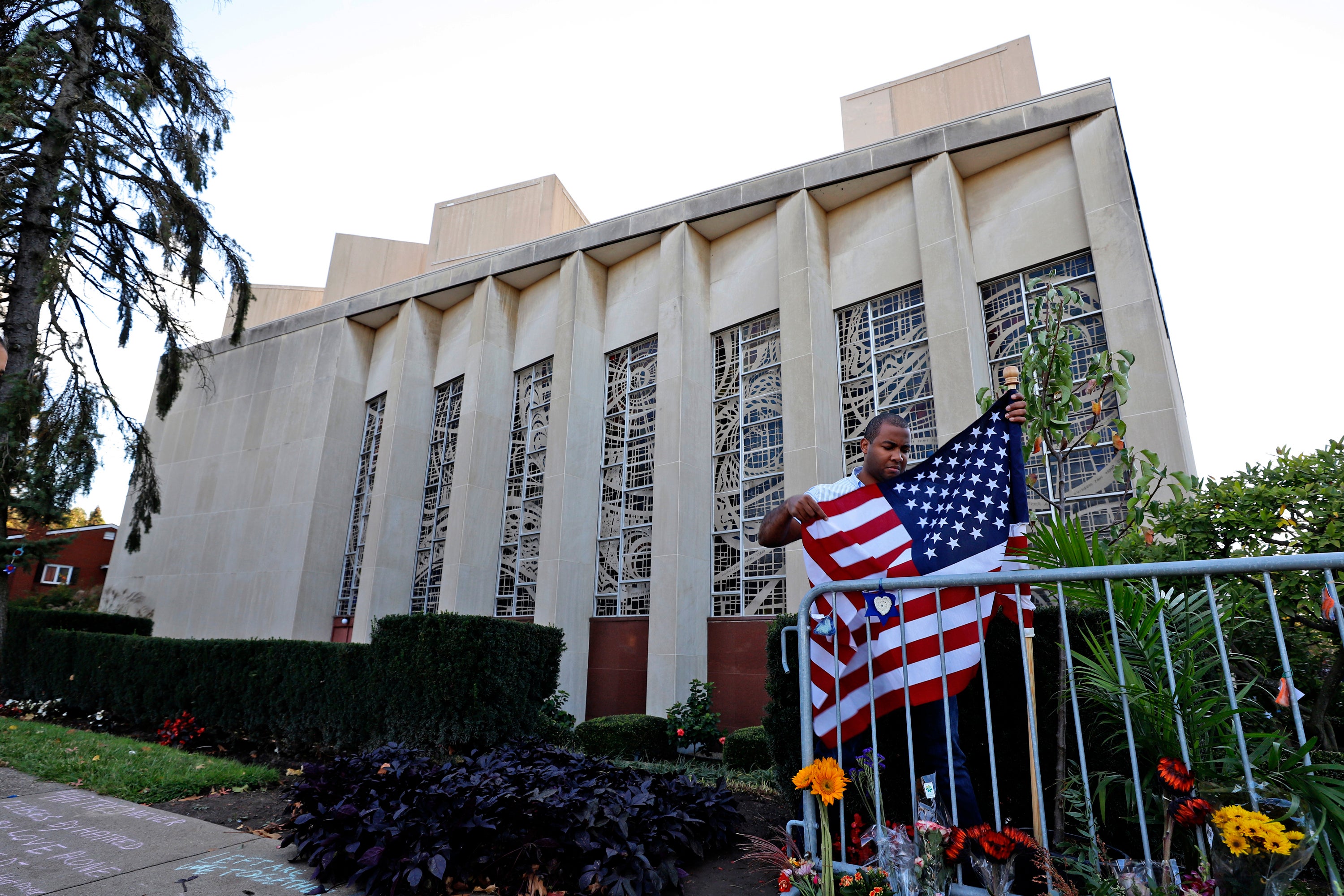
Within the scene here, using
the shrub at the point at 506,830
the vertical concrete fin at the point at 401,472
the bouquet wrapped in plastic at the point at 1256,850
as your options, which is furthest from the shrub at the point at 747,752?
the vertical concrete fin at the point at 401,472

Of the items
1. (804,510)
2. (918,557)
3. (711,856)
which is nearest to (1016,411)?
(918,557)

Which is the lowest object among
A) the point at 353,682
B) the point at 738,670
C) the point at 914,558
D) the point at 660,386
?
the point at 353,682

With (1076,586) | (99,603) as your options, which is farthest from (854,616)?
(99,603)

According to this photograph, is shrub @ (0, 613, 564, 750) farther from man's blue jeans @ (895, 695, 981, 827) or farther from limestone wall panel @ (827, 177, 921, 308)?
limestone wall panel @ (827, 177, 921, 308)

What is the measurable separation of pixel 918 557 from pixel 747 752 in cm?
565

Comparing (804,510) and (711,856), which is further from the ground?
(804,510)

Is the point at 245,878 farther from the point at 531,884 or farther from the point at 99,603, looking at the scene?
the point at 99,603

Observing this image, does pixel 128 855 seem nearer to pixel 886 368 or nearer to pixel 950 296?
pixel 886 368

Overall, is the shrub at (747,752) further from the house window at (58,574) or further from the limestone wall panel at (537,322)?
the house window at (58,574)

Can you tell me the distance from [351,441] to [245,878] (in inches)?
696

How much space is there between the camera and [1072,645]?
387 centimetres

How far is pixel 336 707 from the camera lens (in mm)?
8266

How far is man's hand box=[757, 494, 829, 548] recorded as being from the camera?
12.8ft

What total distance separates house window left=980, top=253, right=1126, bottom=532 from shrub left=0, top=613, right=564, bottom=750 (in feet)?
21.0
